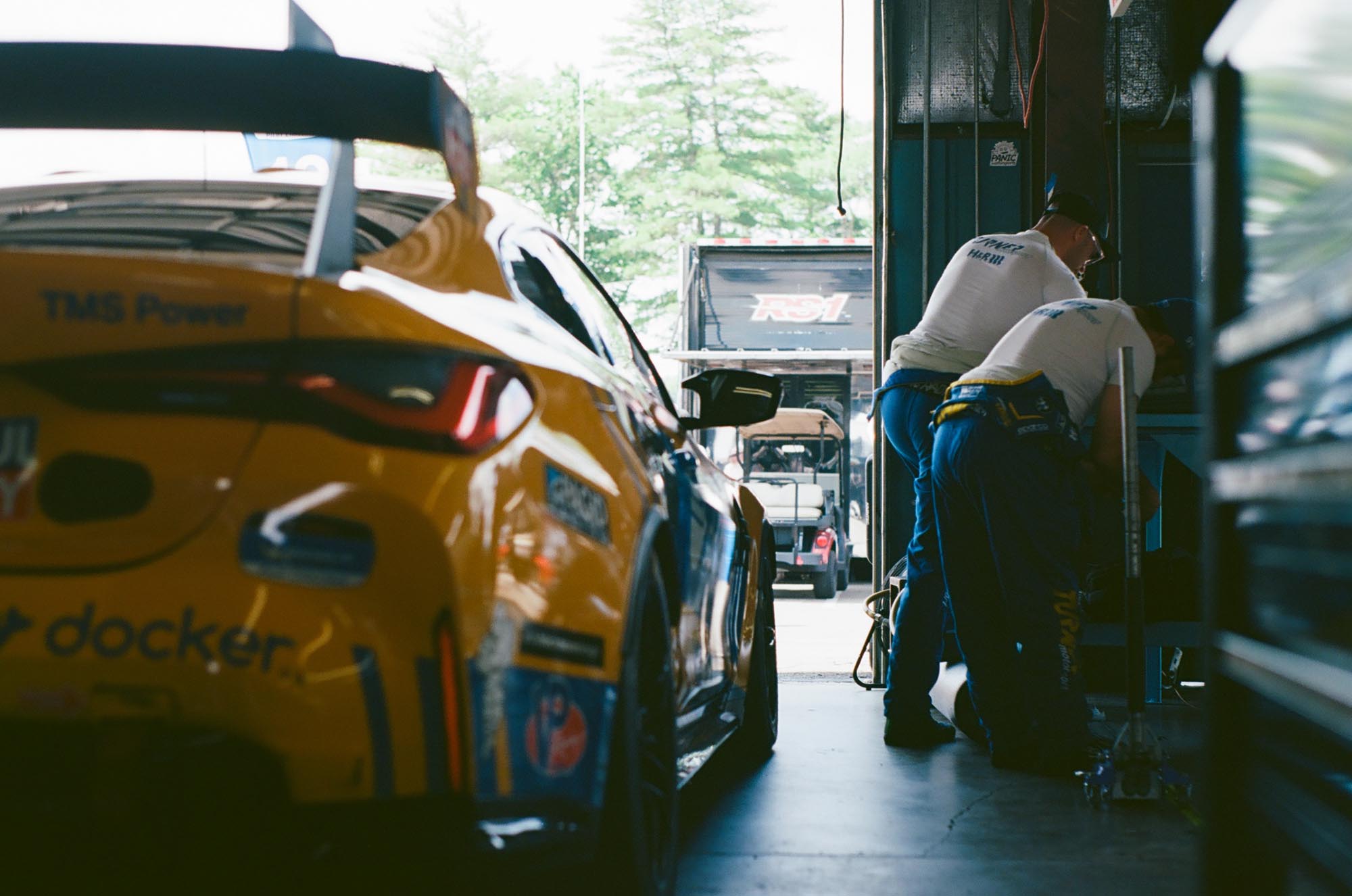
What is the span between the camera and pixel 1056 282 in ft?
17.5

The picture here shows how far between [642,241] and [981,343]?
33959mm

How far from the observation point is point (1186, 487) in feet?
24.1

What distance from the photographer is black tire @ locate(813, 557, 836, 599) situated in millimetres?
15086

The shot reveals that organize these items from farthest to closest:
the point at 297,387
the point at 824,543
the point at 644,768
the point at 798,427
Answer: the point at 798,427
the point at 824,543
the point at 644,768
the point at 297,387

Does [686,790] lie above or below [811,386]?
below

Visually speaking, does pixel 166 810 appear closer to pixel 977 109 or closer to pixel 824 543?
pixel 977 109

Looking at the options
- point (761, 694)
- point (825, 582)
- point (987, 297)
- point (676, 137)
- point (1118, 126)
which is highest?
point (676, 137)

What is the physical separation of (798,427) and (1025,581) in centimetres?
1196

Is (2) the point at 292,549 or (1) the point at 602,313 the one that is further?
(1) the point at 602,313

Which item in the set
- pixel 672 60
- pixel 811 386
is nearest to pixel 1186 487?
pixel 811 386

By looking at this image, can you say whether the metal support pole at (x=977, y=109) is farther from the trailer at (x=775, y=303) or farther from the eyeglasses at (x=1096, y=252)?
the trailer at (x=775, y=303)

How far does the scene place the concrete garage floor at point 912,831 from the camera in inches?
128

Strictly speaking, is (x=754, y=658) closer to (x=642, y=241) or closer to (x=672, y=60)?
(x=642, y=241)

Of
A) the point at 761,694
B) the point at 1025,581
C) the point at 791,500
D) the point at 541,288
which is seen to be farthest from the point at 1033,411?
the point at 791,500
